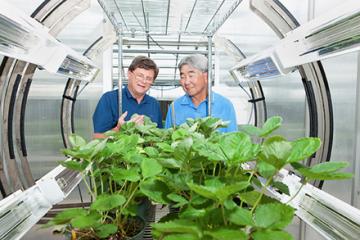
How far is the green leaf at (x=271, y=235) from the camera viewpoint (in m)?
0.45

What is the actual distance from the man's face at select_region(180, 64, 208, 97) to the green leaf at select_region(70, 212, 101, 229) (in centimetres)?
136

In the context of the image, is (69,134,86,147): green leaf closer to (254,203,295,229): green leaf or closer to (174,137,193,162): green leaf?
(174,137,193,162): green leaf

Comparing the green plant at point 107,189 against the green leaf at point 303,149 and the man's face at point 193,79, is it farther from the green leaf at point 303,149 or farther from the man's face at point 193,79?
the man's face at point 193,79

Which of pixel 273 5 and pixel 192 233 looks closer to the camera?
pixel 192 233

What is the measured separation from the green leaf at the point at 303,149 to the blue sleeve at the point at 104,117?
5.57 ft

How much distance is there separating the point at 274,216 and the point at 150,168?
0.93ft

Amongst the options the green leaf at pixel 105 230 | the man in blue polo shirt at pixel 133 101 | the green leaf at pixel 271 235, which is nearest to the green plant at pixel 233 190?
the green leaf at pixel 271 235

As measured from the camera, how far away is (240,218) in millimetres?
460

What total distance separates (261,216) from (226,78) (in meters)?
3.88

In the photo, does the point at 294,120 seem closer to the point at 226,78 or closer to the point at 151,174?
the point at 151,174

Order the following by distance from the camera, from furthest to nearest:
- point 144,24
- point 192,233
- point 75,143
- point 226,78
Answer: point 226,78
point 144,24
point 75,143
point 192,233

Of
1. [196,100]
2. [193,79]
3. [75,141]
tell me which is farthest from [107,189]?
[196,100]

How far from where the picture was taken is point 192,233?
0.44m

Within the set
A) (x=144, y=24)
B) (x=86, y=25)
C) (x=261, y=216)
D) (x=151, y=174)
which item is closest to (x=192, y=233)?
(x=261, y=216)
